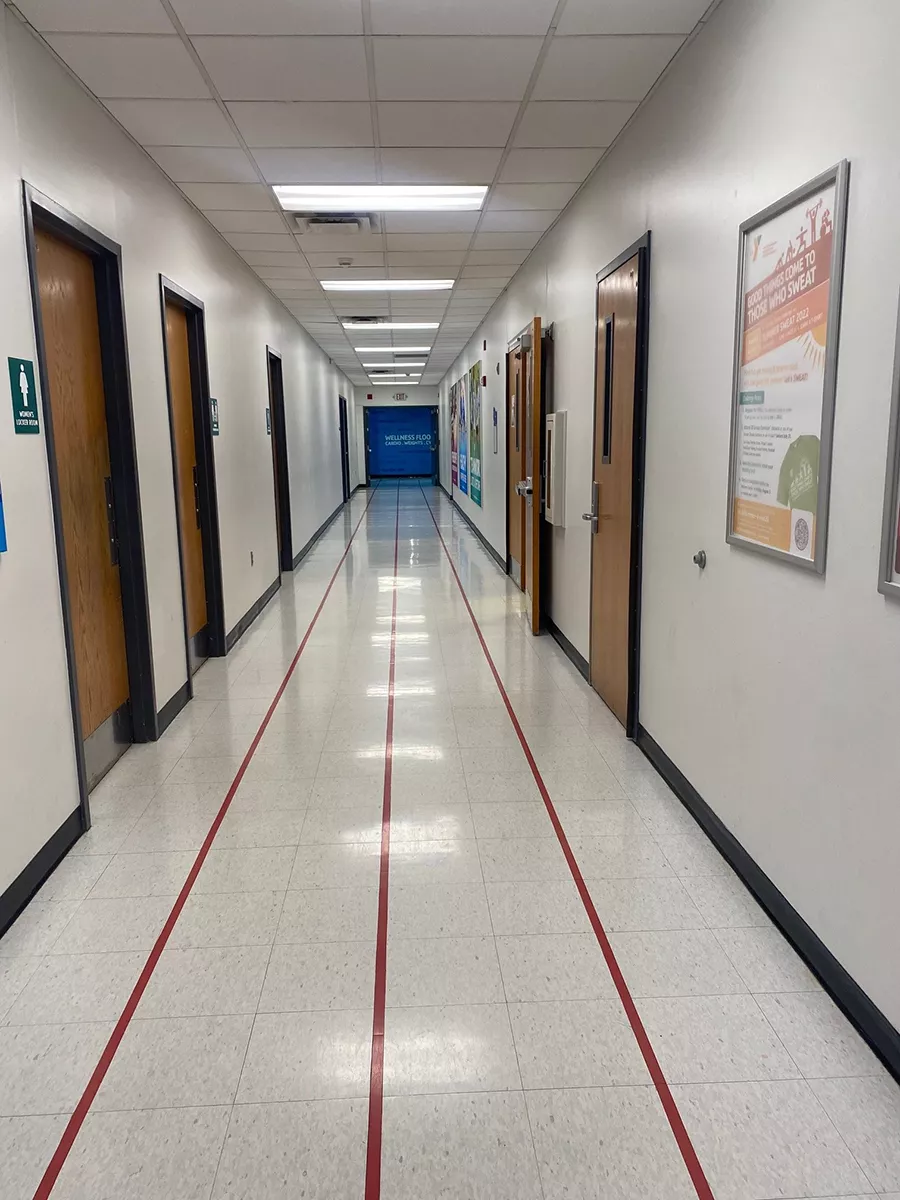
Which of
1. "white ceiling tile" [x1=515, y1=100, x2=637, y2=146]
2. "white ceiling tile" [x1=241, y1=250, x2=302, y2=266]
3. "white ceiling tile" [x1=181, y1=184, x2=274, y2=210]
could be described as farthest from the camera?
"white ceiling tile" [x1=241, y1=250, x2=302, y2=266]

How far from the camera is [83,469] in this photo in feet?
11.2

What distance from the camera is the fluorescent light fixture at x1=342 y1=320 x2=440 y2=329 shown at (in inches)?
387

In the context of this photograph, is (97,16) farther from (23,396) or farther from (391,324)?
(391,324)

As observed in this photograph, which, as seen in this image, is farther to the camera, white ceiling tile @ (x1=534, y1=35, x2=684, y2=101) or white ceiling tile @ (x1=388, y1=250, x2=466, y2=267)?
white ceiling tile @ (x1=388, y1=250, x2=466, y2=267)

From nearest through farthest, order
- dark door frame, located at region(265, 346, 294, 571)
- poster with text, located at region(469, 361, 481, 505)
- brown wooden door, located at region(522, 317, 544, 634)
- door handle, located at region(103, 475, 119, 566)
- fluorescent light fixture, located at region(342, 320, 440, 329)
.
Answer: door handle, located at region(103, 475, 119, 566) < brown wooden door, located at region(522, 317, 544, 634) < dark door frame, located at region(265, 346, 294, 571) < fluorescent light fixture, located at region(342, 320, 440, 329) < poster with text, located at region(469, 361, 481, 505)

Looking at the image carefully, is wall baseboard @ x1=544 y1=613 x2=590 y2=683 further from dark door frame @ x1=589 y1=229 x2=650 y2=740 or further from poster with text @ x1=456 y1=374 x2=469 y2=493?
poster with text @ x1=456 y1=374 x2=469 y2=493

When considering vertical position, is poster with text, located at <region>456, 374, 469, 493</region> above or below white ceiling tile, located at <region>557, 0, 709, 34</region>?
below

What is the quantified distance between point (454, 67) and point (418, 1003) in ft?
11.3

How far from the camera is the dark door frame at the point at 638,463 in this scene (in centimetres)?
357

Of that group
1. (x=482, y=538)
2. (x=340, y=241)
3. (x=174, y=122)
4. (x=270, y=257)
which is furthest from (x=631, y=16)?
(x=482, y=538)

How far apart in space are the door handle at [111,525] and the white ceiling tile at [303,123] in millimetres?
1799

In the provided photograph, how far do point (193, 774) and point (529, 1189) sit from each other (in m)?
2.44

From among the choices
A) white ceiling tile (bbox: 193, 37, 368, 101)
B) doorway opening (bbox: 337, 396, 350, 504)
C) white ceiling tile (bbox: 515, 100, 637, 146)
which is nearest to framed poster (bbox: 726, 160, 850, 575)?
white ceiling tile (bbox: 515, 100, 637, 146)

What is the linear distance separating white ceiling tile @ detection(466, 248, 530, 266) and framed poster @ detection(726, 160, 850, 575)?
4138 mm
